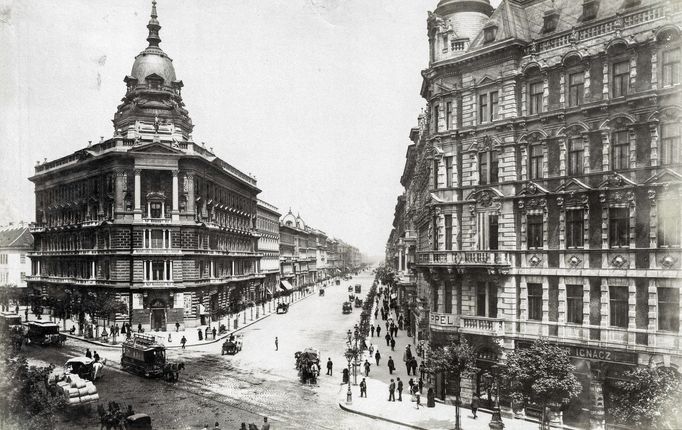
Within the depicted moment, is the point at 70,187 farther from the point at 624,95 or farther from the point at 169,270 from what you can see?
the point at 624,95

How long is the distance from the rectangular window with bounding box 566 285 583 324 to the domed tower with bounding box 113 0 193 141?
5599 centimetres

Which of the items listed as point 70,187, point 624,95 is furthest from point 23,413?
point 70,187

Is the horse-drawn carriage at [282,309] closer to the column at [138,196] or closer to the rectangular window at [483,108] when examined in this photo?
the column at [138,196]

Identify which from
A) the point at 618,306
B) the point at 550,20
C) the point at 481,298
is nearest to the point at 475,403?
the point at 481,298

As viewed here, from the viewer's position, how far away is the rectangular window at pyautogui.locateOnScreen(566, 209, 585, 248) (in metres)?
28.5

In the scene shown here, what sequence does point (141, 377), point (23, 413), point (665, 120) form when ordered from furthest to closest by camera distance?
point (141, 377) < point (665, 120) < point (23, 413)

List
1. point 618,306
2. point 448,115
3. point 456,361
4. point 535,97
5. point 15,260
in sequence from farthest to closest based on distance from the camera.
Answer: point 15,260 < point 448,115 < point 535,97 < point 456,361 < point 618,306

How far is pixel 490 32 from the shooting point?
107ft

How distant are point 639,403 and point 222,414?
2017cm

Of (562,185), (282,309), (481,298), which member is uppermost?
(562,185)

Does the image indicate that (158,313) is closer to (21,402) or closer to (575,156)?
(21,402)

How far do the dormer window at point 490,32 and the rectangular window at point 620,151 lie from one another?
33.1 feet

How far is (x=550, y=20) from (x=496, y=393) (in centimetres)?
2197

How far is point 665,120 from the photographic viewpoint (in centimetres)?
2536
